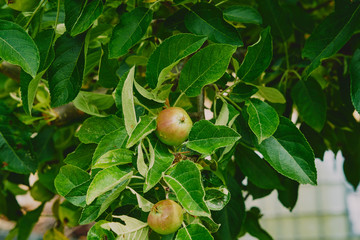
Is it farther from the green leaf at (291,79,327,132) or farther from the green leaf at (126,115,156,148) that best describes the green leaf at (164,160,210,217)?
the green leaf at (291,79,327,132)

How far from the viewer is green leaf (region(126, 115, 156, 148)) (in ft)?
1.63

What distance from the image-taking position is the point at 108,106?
75 cm

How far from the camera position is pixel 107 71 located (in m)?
0.72

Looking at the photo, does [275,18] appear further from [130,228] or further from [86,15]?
[130,228]

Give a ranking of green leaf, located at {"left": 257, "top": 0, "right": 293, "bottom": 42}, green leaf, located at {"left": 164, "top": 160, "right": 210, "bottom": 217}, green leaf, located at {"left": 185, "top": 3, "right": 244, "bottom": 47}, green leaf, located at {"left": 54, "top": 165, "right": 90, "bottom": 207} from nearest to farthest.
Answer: green leaf, located at {"left": 164, "top": 160, "right": 210, "bottom": 217} → green leaf, located at {"left": 54, "top": 165, "right": 90, "bottom": 207} → green leaf, located at {"left": 185, "top": 3, "right": 244, "bottom": 47} → green leaf, located at {"left": 257, "top": 0, "right": 293, "bottom": 42}

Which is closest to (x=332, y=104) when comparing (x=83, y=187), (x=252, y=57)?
(x=252, y=57)

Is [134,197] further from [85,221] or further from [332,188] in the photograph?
[332,188]

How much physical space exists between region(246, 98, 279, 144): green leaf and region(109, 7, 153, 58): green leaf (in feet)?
0.67

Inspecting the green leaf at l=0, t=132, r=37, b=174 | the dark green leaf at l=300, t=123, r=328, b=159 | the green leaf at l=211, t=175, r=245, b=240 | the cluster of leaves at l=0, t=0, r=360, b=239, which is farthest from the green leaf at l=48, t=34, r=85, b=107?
the dark green leaf at l=300, t=123, r=328, b=159

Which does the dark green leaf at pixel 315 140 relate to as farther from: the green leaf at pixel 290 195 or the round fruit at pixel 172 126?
the round fruit at pixel 172 126

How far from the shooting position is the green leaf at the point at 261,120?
24.2 inches

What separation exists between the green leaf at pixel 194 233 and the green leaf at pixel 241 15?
15.8 inches

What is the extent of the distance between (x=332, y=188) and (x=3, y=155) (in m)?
4.22

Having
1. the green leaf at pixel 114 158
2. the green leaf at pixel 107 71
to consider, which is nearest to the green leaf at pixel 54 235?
the green leaf at pixel 107 71
